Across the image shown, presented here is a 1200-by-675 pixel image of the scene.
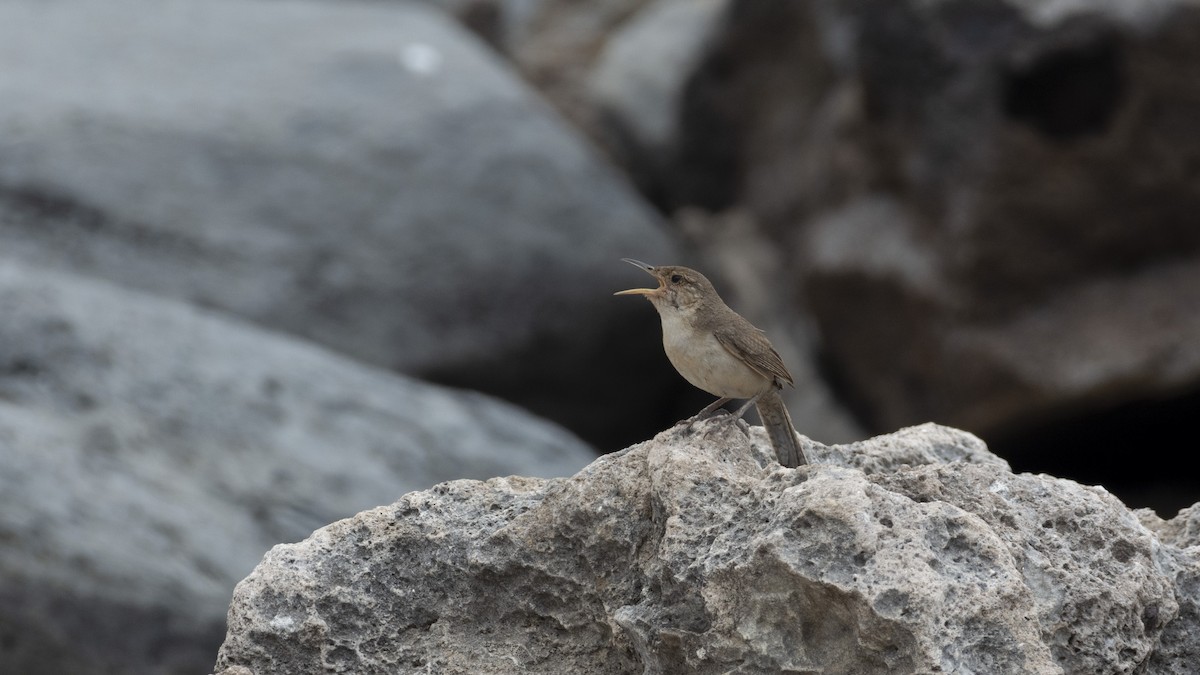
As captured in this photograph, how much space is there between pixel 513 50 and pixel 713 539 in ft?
43.3

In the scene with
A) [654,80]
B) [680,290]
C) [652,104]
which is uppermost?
[654,80]

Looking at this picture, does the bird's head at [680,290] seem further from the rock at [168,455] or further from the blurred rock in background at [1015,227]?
the blurred rock in background at [1015,227]

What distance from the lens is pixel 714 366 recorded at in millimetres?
5016

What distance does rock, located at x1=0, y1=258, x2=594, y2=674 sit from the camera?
21.1ft

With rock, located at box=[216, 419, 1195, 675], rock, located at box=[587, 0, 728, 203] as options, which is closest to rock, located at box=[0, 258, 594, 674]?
rock, located at box=[216, 419, 1195, 675]

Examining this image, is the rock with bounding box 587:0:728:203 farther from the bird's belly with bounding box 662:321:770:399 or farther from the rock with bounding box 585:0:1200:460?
the bird's belly with bounding box 662:321:770:399

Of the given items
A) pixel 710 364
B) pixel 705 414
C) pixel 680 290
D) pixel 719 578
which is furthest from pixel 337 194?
pixel 719 578

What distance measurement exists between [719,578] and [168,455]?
4823mm

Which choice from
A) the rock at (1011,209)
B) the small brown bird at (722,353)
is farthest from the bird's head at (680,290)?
the rock at (1011,209)

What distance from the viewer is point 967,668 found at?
2.87 m

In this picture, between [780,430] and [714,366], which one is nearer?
[780,430]

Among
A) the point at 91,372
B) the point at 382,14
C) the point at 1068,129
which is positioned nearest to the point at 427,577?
the point at 91,372

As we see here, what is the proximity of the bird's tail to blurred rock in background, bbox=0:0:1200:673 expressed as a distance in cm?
324

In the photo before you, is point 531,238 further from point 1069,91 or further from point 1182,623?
point 1182,623
